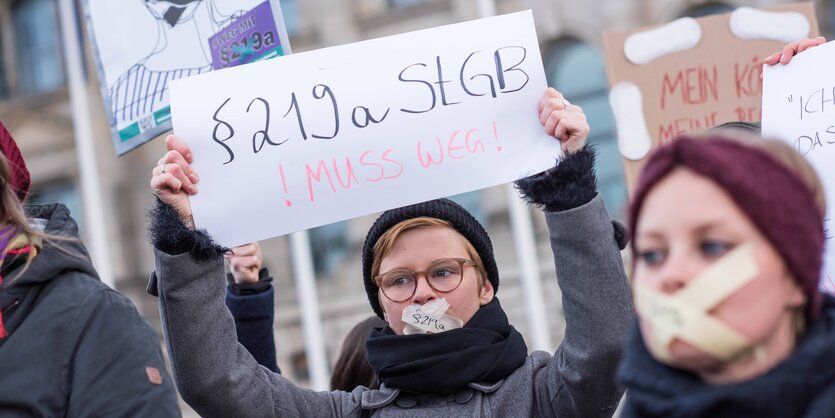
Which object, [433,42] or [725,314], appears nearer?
[725,314]

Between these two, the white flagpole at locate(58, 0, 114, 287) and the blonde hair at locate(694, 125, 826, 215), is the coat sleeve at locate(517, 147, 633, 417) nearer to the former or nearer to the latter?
the blonde hair at locate(694, 125, 826, 215)

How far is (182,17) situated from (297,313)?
997cm

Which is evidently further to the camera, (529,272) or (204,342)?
(529,272)

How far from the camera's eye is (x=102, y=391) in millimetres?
1882

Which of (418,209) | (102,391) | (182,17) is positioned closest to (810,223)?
(102,391)

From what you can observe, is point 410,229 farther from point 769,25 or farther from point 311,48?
point 311,48

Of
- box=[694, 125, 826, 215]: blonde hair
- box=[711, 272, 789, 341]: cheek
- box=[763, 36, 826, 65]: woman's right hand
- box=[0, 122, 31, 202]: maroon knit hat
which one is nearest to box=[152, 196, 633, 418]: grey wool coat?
box=[0, 122, 31, 202]: maroon knit hat

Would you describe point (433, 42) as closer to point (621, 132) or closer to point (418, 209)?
point (418, 209)

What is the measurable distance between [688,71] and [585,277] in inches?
71.0

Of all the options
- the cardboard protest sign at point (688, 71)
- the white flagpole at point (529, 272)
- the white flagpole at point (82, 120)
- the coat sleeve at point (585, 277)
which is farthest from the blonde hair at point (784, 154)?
the white flagpole at point (82, 120)

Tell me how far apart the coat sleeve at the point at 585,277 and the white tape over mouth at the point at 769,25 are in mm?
1721

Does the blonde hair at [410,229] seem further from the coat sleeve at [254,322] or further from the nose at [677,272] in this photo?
the nose at [677,272]

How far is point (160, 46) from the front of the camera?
11.4 ft

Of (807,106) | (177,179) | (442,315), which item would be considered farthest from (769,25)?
(177,179)
